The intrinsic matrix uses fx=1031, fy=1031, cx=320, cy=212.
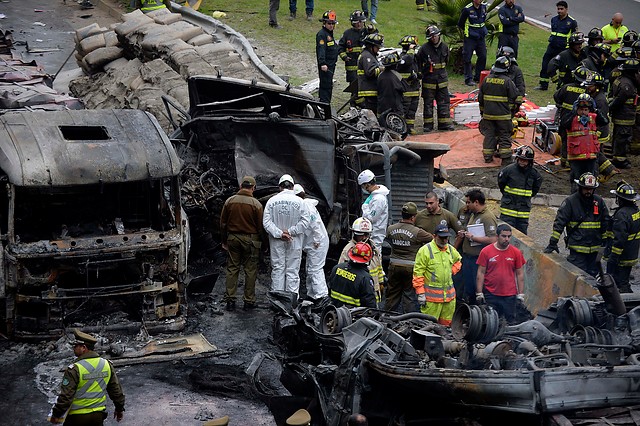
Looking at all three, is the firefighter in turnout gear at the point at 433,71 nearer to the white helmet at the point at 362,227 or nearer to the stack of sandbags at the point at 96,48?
the stack of sandbags at the point at 96,48

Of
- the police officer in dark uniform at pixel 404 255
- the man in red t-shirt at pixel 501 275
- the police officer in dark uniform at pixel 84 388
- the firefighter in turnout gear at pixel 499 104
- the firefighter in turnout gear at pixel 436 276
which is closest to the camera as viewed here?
the police officer in dark uniform at pixel 84 388

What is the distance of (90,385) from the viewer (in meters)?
8.26

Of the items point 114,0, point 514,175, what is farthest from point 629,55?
point 114,0

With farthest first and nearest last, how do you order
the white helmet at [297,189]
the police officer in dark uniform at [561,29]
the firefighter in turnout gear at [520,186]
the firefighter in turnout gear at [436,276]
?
the police officer in dark uniform at [561,29] → the firefighter in turnout gear at [520,186] → the white helmet at [297,189] → the firefighter in turnout gear at [436,276]

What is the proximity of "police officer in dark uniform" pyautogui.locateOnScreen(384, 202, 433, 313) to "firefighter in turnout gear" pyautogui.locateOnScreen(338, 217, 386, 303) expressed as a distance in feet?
0.50

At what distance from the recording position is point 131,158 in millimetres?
10648

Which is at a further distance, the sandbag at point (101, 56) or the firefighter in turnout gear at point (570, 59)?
the sandbag at point (101, 56)

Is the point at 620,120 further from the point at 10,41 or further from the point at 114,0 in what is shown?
the point at 114,0

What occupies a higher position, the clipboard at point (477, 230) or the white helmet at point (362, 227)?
the white helmet at point (362, 227)

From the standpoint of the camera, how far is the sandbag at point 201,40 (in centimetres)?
1928

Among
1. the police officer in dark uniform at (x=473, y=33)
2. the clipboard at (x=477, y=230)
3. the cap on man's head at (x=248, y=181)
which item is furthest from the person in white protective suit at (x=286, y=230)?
the police officer in dark uniform at (x=473, y=33)

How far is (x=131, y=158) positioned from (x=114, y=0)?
17426 millimetres

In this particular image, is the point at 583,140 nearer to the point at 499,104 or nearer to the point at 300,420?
the point at 499,104

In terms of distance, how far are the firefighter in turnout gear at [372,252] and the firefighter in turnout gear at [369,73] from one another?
19.7ft
